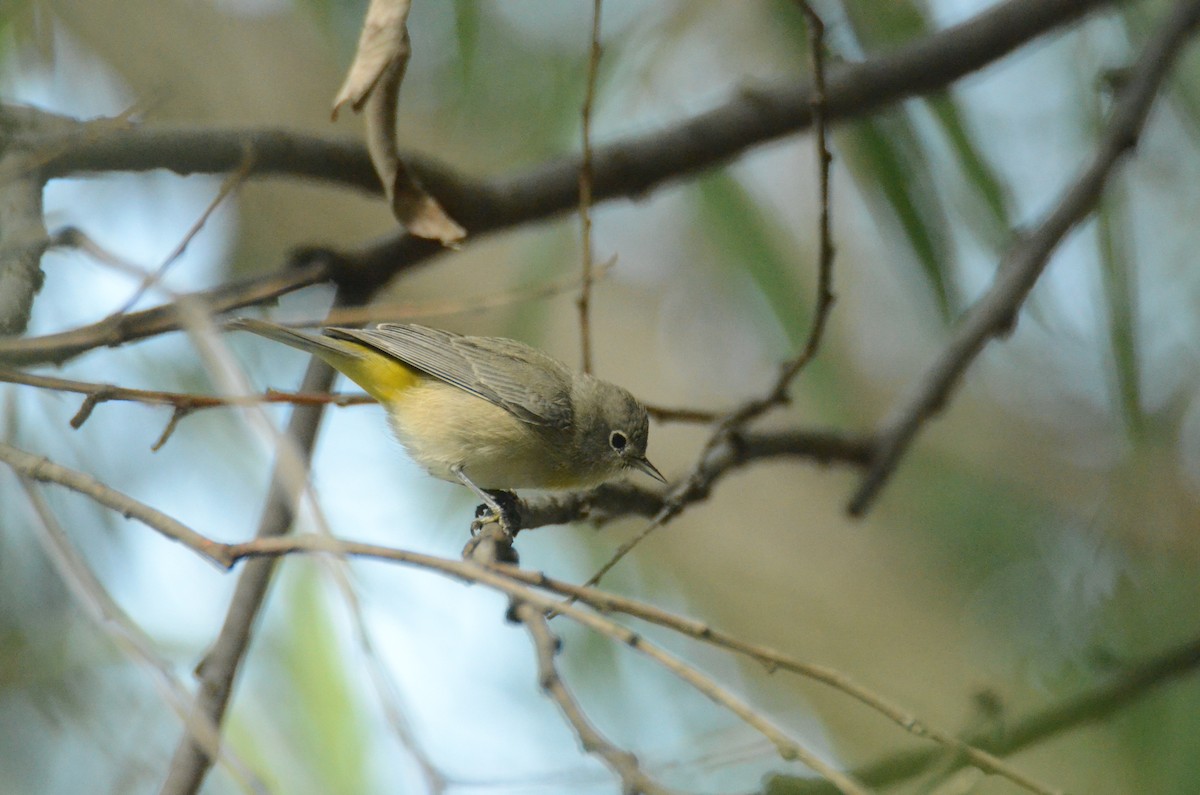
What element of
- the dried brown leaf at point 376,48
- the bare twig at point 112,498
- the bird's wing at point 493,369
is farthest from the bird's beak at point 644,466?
the bare twig at point 112,498

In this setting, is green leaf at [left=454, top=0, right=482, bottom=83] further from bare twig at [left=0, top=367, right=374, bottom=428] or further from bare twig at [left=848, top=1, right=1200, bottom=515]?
bare twig at [left=848, top=1, right=1200, bottom=515]

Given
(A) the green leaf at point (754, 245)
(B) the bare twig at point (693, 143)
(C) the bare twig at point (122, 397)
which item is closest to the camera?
(C) the bare twig at point (122, 397)

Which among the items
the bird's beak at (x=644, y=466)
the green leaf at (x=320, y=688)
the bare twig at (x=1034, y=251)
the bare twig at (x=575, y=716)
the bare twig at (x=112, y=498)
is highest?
the bare twig at (x=1034, y=251)

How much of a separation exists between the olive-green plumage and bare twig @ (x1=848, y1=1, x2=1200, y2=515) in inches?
32.6

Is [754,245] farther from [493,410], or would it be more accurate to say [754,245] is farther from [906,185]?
[493,410]

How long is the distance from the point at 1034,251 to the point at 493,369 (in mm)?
1657

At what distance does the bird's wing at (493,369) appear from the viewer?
3.23 m

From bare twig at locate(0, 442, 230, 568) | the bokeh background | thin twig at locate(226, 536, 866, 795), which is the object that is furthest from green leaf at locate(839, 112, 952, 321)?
bare twig at locate(0, 442, 230, 568)

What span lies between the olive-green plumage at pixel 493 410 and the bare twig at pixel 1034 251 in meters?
0.83

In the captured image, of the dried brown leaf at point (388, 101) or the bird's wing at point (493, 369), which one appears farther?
the bird's wing at point (493, 369)

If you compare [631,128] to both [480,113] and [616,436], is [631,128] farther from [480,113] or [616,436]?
[616,436]

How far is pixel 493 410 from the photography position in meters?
3.21

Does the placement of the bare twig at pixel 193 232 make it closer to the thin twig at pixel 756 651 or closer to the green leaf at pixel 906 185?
the thin twig at pixel 756 651

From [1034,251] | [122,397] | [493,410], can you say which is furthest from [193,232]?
[1034,251]
